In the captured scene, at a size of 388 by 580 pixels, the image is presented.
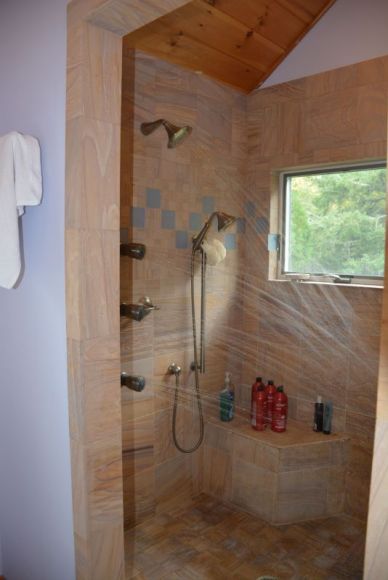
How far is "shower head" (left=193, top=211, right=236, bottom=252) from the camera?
195 cm

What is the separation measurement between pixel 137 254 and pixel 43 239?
499 mm

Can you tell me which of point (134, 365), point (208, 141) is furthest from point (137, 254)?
point (208, 141)

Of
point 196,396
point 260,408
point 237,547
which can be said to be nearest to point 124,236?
point 196,396

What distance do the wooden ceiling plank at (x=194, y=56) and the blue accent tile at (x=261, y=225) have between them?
677 millimetres

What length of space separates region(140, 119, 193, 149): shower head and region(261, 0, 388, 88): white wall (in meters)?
0.66

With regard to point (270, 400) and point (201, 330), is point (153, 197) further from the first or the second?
point (270, 400)

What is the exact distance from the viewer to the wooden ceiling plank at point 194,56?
1633 mm

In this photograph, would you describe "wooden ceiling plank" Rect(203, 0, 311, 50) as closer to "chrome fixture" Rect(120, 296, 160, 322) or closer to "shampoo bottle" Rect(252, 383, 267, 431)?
"chrome fixture" Rect(120, 296, 160, 322)

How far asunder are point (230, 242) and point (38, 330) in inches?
47.1

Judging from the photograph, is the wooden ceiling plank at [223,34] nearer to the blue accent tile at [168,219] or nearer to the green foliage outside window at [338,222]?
the green foliage outside window at [338,222]

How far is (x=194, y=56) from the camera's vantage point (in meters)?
1.83

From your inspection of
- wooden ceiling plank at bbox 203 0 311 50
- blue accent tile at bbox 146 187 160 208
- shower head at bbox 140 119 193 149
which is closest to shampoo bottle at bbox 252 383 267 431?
blue accent tile at bbox 146 187 160 208

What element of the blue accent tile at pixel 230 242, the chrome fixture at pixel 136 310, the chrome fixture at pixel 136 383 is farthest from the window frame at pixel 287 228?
the chrome fixture at pixel 136 383

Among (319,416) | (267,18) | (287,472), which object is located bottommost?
(287,472)
